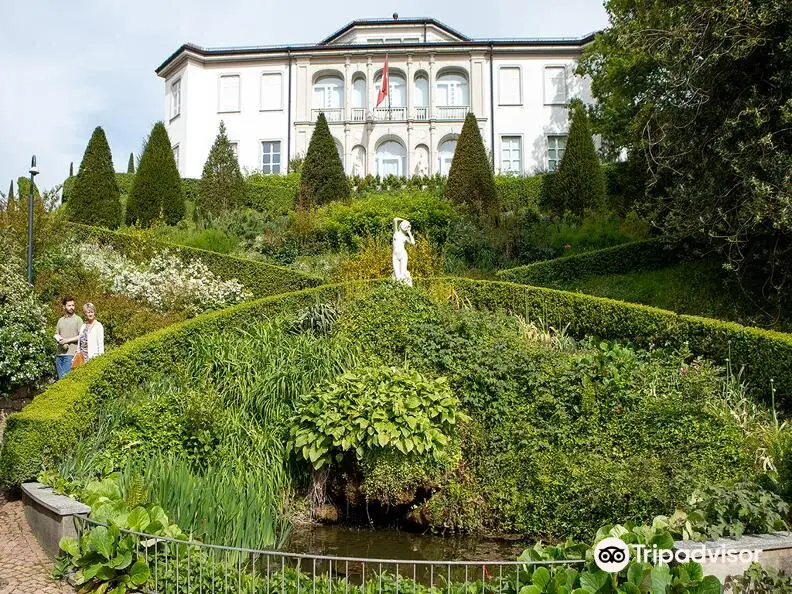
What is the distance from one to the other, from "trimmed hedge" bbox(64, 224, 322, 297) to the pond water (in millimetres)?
6659

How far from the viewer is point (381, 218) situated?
708 inches

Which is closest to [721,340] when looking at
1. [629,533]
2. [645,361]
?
[645,361]

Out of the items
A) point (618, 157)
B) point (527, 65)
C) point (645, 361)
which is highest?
point (527, 65)

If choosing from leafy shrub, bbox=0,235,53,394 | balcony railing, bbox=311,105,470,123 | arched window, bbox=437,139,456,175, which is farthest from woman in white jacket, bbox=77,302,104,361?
balcony railing, bbox=311,105,470,123

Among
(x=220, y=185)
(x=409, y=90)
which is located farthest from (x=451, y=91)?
(x=220, y=185)

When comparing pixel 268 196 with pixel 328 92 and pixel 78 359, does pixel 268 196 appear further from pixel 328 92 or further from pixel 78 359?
pixel 78 359

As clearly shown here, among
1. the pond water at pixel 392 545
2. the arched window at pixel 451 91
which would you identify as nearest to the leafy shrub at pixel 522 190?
the arched window at pixel 451 91

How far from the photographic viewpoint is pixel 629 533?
445 centimetres

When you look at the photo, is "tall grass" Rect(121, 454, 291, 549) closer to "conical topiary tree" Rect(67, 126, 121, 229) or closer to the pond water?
the pond water

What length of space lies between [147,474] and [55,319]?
6258 mm

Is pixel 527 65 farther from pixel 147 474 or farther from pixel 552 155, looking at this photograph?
pixel 147 474

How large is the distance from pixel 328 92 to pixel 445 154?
654cm

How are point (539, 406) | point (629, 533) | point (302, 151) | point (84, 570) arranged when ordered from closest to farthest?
point (629, 533) → point (84, 570) → point (539, 406) → point (302, 151)

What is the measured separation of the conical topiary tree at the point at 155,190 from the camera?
20906mm
